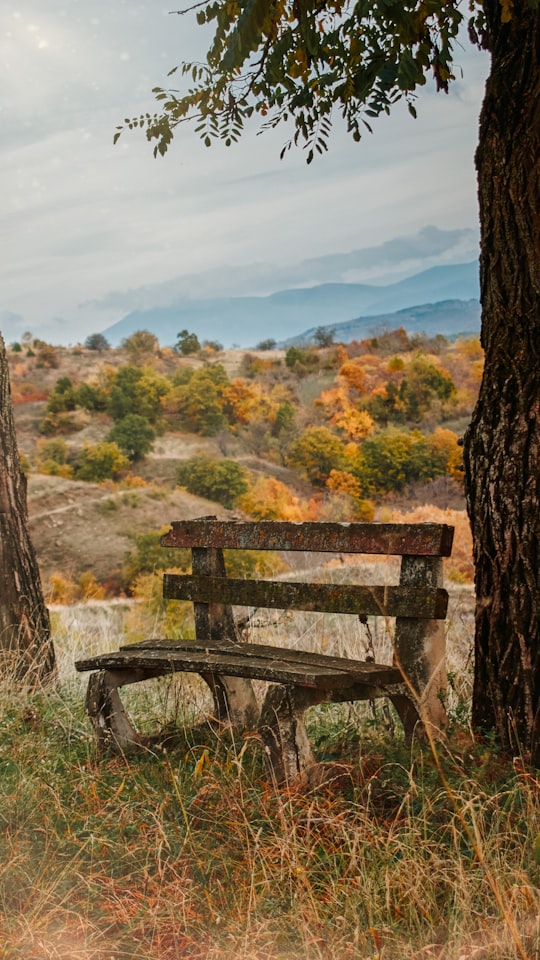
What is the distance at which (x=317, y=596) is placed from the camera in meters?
4.29

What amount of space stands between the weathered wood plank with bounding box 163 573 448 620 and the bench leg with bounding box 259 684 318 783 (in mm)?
491

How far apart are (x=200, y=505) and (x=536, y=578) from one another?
27548 millimetres

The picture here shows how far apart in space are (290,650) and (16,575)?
78.8 inches

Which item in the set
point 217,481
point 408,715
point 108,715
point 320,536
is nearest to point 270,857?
point 408,715

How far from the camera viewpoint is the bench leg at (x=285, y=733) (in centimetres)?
372

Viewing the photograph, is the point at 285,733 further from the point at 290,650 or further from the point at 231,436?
the point at 231,436

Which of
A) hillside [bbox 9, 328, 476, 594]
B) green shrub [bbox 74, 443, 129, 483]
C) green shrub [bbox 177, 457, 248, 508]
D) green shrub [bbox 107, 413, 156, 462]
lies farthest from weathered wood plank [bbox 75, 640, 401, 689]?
green shrub [bbox 107, 413, 156, 462]

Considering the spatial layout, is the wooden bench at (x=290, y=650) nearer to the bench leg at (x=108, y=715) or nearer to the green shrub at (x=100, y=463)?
the bench leg at (x=108, y=715)

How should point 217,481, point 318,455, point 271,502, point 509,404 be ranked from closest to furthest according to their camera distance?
point 509,404 → point 271,502 → point 217,481 → point 318,455

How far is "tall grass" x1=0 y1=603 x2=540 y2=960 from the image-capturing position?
9.34ft

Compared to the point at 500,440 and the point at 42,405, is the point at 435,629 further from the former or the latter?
the point at 42,405

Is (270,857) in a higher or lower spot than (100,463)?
higher

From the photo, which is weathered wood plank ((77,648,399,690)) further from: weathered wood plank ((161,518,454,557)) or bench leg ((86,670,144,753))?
weathered wood plank ((161,518,454,557))

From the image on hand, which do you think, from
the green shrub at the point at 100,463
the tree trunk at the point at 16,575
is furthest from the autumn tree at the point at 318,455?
the tree trunk at the point at 16,575
